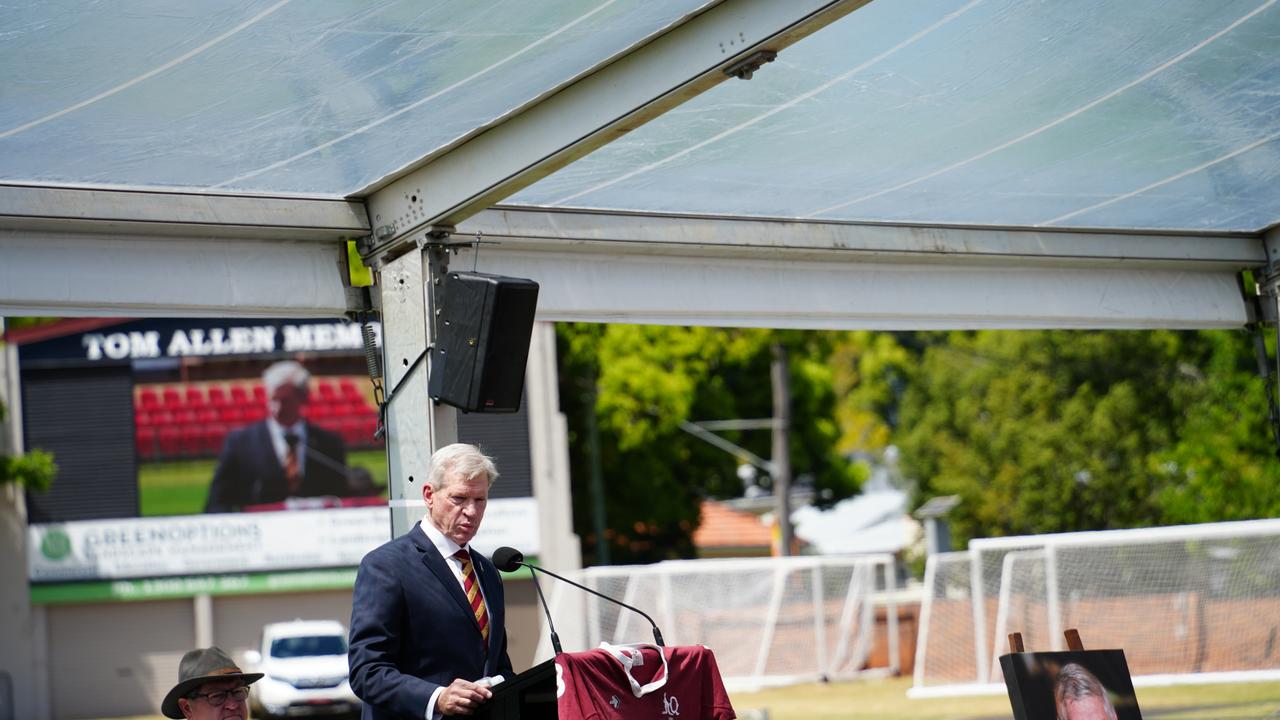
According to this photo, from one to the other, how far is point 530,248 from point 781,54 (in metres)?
1.59

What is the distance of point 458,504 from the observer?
4.12 metres

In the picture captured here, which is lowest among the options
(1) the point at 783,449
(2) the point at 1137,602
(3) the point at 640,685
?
(2) the point at 1137,602

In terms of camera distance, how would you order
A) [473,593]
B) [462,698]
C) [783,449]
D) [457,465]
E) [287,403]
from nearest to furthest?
[462,698] → [457,465] → [473,593] → [287,403] → [783,449]

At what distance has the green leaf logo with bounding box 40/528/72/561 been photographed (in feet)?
87.1

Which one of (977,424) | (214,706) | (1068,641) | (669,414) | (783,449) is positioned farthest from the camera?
(977,424)

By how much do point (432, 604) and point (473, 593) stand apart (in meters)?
0.14

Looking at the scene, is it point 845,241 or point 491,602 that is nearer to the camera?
point 491,602

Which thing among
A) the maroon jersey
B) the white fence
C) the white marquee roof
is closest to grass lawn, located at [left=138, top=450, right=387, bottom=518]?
the white fence

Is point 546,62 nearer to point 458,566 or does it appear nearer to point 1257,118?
point 458,566

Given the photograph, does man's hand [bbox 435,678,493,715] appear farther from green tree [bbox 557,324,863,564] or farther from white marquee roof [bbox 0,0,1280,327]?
green tree [bbox 557,324,863,564]

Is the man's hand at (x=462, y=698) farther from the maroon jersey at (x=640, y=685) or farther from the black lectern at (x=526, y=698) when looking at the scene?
the maroon jersey at (x=640, y=685)

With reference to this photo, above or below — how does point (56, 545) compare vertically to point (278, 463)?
below

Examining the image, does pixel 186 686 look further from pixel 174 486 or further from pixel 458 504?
pixel 174 486

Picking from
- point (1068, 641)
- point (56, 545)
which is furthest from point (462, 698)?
point (56, 545)
